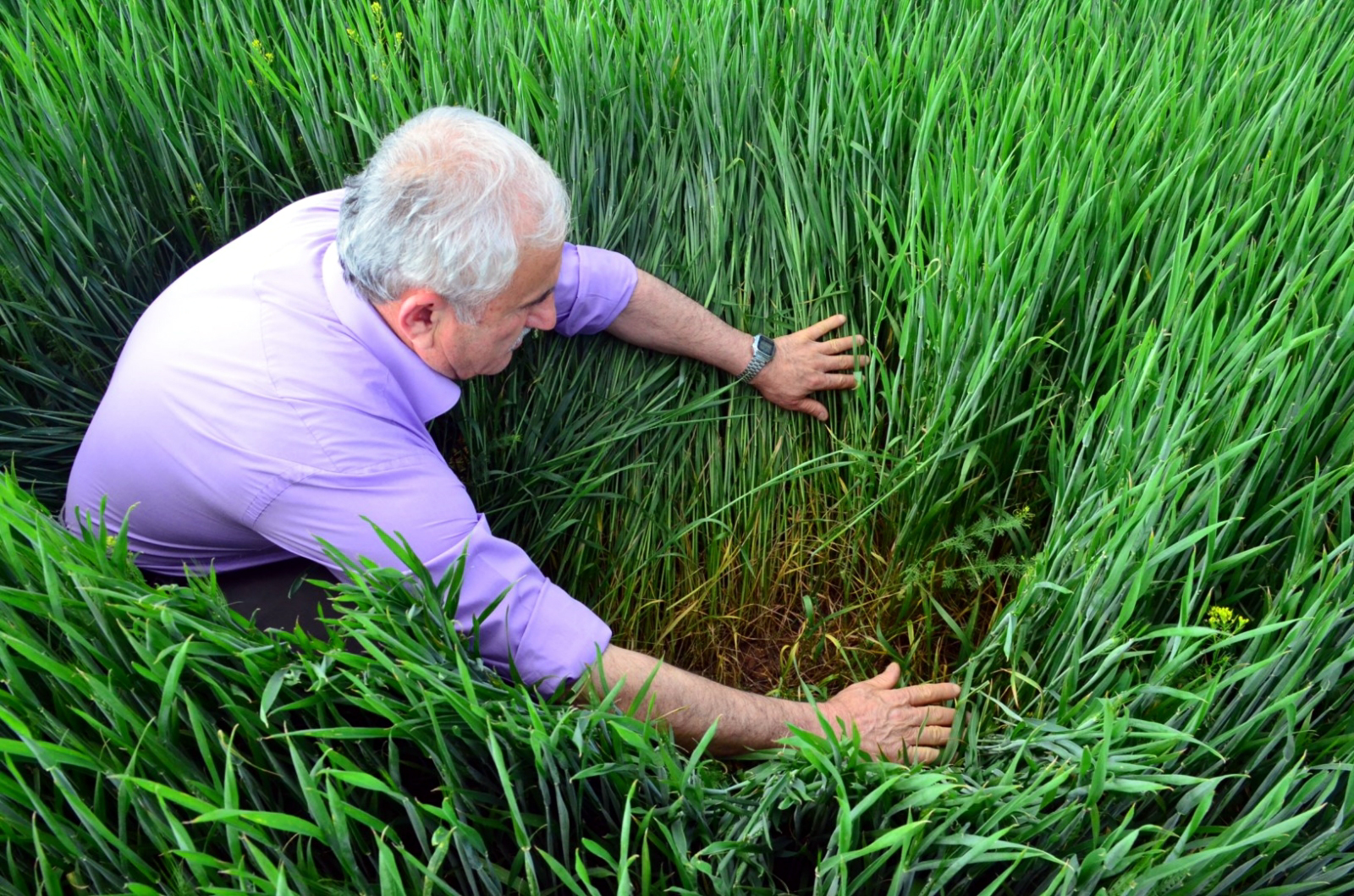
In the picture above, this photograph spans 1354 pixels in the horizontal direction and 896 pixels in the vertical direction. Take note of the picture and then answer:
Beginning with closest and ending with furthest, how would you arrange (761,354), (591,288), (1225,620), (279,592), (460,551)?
1. (1225,620)
2. (460,551)
3. (279,592)
4. (591,288)
5. (761,354)

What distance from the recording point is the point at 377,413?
51.9 inches

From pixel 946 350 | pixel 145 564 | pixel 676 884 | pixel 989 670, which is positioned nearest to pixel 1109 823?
pixel 989 670

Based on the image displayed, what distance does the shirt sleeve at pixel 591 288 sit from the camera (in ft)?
5.37

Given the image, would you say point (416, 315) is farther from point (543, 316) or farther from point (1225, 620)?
point (1225, 620)

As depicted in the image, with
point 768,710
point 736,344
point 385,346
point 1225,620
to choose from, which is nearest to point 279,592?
point 385,346

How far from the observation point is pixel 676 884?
106 cm

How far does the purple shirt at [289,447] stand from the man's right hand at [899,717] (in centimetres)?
43

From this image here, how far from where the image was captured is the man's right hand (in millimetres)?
1318

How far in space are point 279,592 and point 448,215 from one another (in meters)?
0.68

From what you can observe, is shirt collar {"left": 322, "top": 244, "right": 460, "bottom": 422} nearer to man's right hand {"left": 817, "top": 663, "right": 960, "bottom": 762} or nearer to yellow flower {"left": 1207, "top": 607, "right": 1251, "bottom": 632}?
man's right hand {"left": 817, "top": 663, "right": 960, "bottom": 762}

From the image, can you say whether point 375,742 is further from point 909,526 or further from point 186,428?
point 909,526

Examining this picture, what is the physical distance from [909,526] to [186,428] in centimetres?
120

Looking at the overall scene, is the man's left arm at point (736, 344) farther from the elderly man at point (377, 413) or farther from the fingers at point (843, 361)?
the elderly man at point (377, 413)

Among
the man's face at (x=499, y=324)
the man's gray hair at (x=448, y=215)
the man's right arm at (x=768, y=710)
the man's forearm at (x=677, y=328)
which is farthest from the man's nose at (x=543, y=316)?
the man's right arm at (x=768, y=710)
